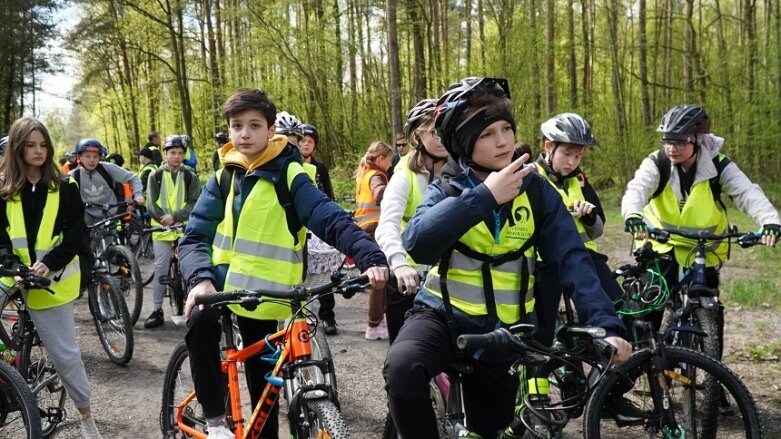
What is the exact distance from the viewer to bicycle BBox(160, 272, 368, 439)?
2.68m

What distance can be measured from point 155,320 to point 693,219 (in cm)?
587

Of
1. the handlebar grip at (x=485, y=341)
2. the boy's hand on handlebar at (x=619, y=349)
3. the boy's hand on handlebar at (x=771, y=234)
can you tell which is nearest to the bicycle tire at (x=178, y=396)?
the handlebar grip at (x=485, y=341)

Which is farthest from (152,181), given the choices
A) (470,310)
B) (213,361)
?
(470,310)

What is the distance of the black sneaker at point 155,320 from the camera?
24.9ft

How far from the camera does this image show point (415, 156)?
427 centimetres

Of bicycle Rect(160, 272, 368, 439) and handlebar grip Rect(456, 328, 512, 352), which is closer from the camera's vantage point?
handlebar grip Rect(456, 328, 512, 352)

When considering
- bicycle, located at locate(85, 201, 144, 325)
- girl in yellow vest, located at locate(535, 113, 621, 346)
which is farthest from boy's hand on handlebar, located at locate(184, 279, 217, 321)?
bicycle, located at locate(85, 201, 144, 325)

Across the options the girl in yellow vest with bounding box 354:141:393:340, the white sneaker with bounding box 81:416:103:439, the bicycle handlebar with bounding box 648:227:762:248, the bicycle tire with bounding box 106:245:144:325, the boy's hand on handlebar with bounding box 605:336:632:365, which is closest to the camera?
the boy's hand on handlebar with bounding box 605:336:632:365

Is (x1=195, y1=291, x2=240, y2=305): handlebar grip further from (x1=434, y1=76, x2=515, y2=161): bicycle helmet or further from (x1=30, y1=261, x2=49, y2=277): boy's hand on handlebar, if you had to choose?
(x1=30, y1=261, x2=49, y2=277): boy's hand on handlebar

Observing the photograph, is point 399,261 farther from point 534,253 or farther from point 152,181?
point 152,181

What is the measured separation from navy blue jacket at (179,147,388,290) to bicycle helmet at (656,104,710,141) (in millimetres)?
2464

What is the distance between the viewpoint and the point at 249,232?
3.34 metres

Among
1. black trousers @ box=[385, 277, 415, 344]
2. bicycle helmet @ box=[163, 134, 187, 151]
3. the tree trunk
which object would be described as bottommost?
black trousers @ box=[385, 277, 415, 344]

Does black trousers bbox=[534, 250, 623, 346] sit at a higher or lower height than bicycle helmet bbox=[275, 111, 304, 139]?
lower
